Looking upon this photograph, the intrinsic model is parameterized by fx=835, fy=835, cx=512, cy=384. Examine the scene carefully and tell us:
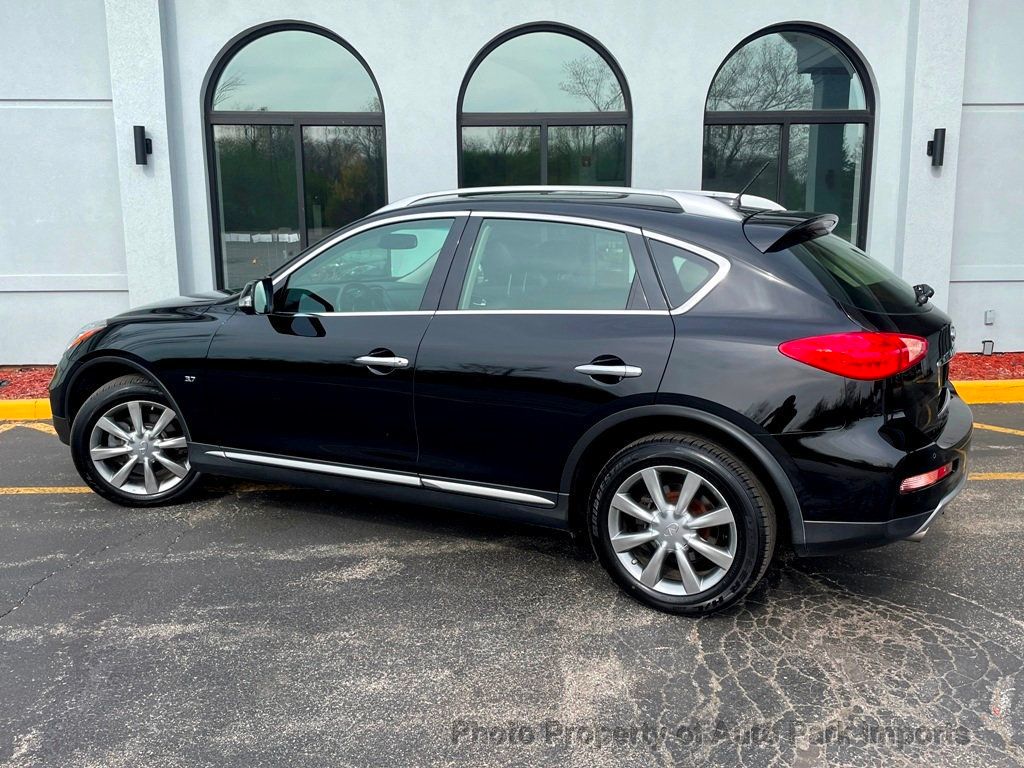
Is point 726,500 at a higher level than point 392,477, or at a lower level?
higher

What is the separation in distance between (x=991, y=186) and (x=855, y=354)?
23.8ft

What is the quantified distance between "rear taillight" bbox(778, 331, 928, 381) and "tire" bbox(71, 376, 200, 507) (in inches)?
132

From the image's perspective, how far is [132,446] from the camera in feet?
15.6

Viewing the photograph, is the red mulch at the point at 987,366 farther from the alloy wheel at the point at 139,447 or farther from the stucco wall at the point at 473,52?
the alloy wheel at the point at 139,447

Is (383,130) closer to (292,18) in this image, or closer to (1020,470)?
(292,18)

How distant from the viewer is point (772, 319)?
3.28 metres

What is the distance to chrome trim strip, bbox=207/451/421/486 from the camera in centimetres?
399

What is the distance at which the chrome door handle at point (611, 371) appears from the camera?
341 cm

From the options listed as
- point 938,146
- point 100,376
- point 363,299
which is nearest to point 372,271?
point 363,299

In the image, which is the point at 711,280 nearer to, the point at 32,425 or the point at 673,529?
the point at 673,529

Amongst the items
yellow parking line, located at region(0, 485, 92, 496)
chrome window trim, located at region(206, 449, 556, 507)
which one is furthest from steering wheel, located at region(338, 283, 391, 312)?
yellow parking line, located at region(0, 485, 92, 496)

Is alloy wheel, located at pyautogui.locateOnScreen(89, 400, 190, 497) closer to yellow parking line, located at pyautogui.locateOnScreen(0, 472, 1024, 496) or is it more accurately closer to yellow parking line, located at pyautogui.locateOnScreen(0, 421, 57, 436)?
yellow parking line, located at pyautogui.locateOnScreen(0, 472, 1024, 496)

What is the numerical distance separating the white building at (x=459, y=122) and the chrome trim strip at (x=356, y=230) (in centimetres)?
482

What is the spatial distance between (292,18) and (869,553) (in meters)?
7.63
